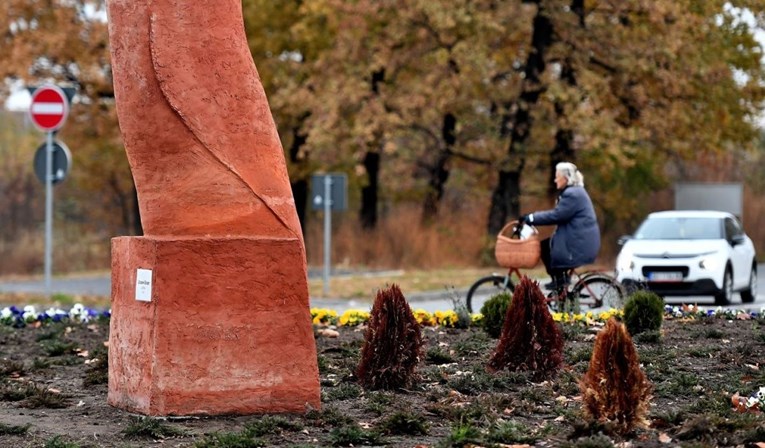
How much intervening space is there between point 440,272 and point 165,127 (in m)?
20.9

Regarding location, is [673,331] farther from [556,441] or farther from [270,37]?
[270,37]

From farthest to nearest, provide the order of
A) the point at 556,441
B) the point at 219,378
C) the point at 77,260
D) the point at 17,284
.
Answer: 1. the point at 77,260
2. the point at 17,284
3. the point at 219,378
4. the point at 556,441

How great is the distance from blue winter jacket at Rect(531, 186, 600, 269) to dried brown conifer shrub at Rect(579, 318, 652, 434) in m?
7.69

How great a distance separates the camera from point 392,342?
385 inches

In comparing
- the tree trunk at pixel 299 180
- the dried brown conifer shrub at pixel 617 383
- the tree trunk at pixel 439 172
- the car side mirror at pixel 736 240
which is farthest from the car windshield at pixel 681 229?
the tree trunk at pixel 299 180

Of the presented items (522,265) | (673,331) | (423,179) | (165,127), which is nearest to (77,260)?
(423,179)

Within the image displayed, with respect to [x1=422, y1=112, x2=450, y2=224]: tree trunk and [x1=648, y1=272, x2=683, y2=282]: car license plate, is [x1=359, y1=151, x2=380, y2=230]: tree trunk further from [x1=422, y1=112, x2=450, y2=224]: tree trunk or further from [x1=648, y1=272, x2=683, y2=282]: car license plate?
[x1=648, y1=272, x2=683, y2=282]: car license plate

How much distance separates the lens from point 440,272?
29656 mm

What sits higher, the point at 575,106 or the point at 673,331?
the point at 575,106

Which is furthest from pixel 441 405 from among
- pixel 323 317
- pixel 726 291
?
pixel 726 291

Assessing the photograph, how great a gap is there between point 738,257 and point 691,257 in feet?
4.17

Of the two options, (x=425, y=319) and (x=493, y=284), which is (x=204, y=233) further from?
(x=493, y=284)

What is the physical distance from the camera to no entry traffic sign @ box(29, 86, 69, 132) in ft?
69.2

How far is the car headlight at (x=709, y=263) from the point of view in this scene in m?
20.9
